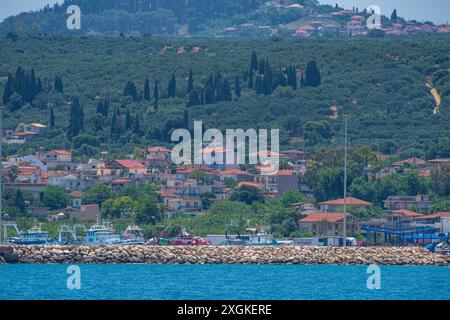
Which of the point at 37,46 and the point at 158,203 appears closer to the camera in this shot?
the point at 158,203

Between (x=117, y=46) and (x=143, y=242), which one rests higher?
(x=117, y=46)

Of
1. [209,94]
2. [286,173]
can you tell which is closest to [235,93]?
[209,94]

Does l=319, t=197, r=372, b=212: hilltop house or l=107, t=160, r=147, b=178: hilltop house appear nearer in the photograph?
l=319, t=197, r=372, b=212: hilltop house

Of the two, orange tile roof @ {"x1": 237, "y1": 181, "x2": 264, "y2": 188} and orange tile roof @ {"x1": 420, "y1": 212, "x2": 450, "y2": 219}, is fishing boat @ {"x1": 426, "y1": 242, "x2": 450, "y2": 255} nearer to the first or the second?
orange tile roof @ {"x1": 420, "y1": 212, "x2": 450, "y2": 219}

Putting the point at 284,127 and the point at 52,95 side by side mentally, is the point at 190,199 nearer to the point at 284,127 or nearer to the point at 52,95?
the point at 284,127

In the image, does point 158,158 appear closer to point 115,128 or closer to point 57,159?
point 57,159

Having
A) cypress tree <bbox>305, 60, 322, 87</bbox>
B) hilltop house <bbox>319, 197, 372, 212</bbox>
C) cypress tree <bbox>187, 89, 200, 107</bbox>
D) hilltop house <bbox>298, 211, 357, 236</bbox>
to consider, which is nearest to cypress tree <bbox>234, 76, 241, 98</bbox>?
cypress tree <bbox>187, 89, 200, 107</bbox>

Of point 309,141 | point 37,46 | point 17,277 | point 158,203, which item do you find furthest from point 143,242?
point 37,46
